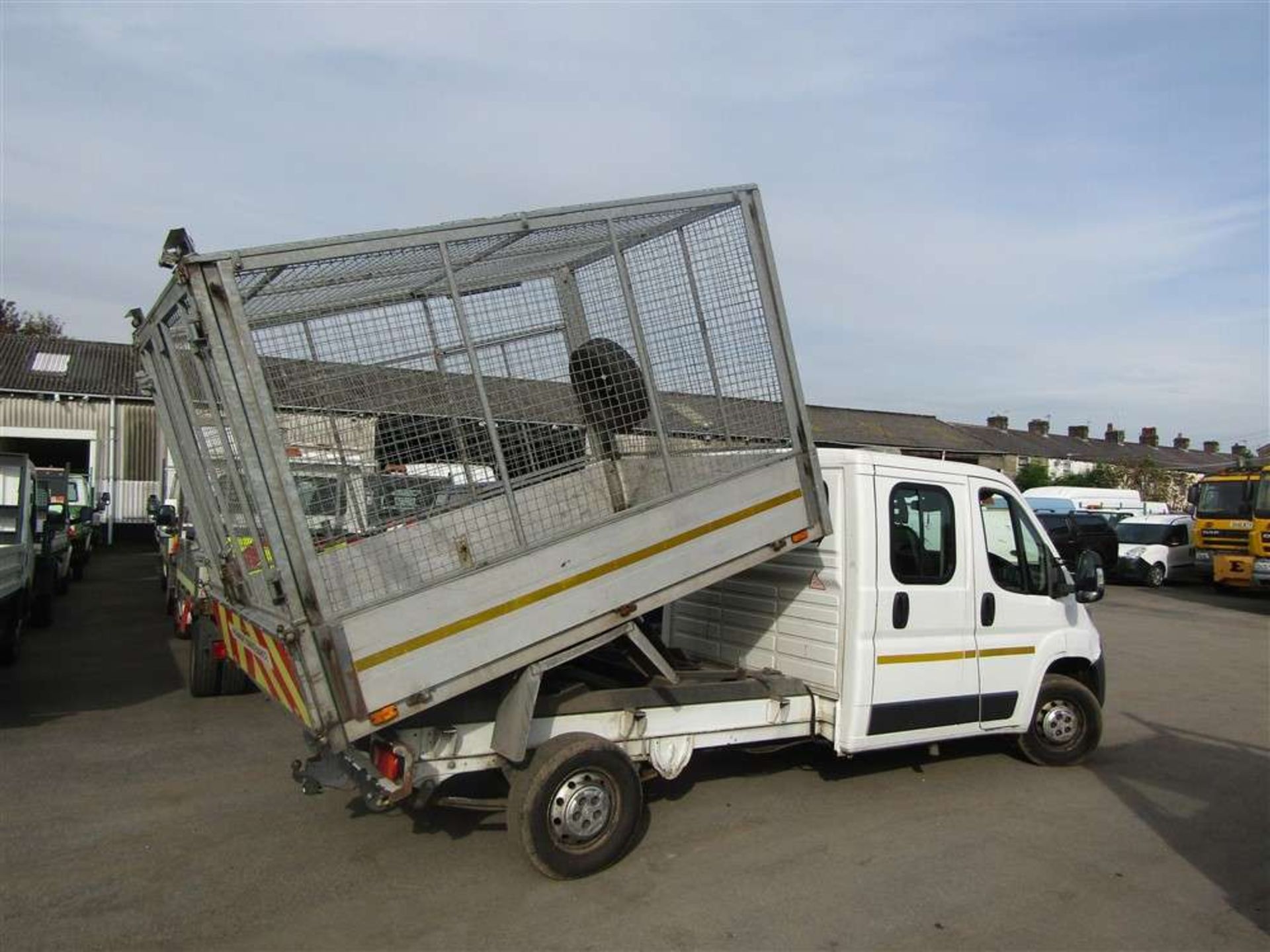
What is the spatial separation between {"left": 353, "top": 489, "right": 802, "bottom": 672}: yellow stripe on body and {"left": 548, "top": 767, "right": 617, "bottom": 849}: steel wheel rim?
97cm

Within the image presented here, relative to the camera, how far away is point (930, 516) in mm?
5918

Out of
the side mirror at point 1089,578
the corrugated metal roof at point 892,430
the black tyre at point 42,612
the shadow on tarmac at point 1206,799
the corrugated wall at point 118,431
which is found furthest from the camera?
the corrugated wall at point 118,431

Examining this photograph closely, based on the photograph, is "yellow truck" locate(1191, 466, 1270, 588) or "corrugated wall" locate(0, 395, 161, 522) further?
"corrugated wall" locate(0, 395, 161, 522)

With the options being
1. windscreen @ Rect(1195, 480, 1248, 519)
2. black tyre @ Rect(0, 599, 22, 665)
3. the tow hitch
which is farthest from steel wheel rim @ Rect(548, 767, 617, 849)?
windscreen @ Rect(1195, 480, 1248, 519)

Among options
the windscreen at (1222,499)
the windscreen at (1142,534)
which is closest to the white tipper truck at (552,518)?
the windscreen at (1222,499)

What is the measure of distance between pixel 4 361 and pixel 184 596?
83.4 feet

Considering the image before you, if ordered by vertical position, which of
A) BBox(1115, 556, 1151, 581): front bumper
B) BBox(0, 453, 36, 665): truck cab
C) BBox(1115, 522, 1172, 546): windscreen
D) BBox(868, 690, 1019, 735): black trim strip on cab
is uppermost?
BBox(0, 453, 36, 665): truck cab

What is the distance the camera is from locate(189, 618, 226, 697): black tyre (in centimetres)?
876

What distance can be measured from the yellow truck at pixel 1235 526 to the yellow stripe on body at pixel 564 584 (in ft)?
57.9

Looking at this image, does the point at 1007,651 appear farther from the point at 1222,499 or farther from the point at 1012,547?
the point at 1222,499

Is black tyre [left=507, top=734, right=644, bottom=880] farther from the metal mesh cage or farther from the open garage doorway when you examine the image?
the open garage doorway

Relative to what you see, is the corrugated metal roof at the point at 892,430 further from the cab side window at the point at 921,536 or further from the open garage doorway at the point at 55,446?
the open garage doorway at the point at 55,446

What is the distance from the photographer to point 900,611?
18.4 feet

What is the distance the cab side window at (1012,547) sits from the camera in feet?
20.3
